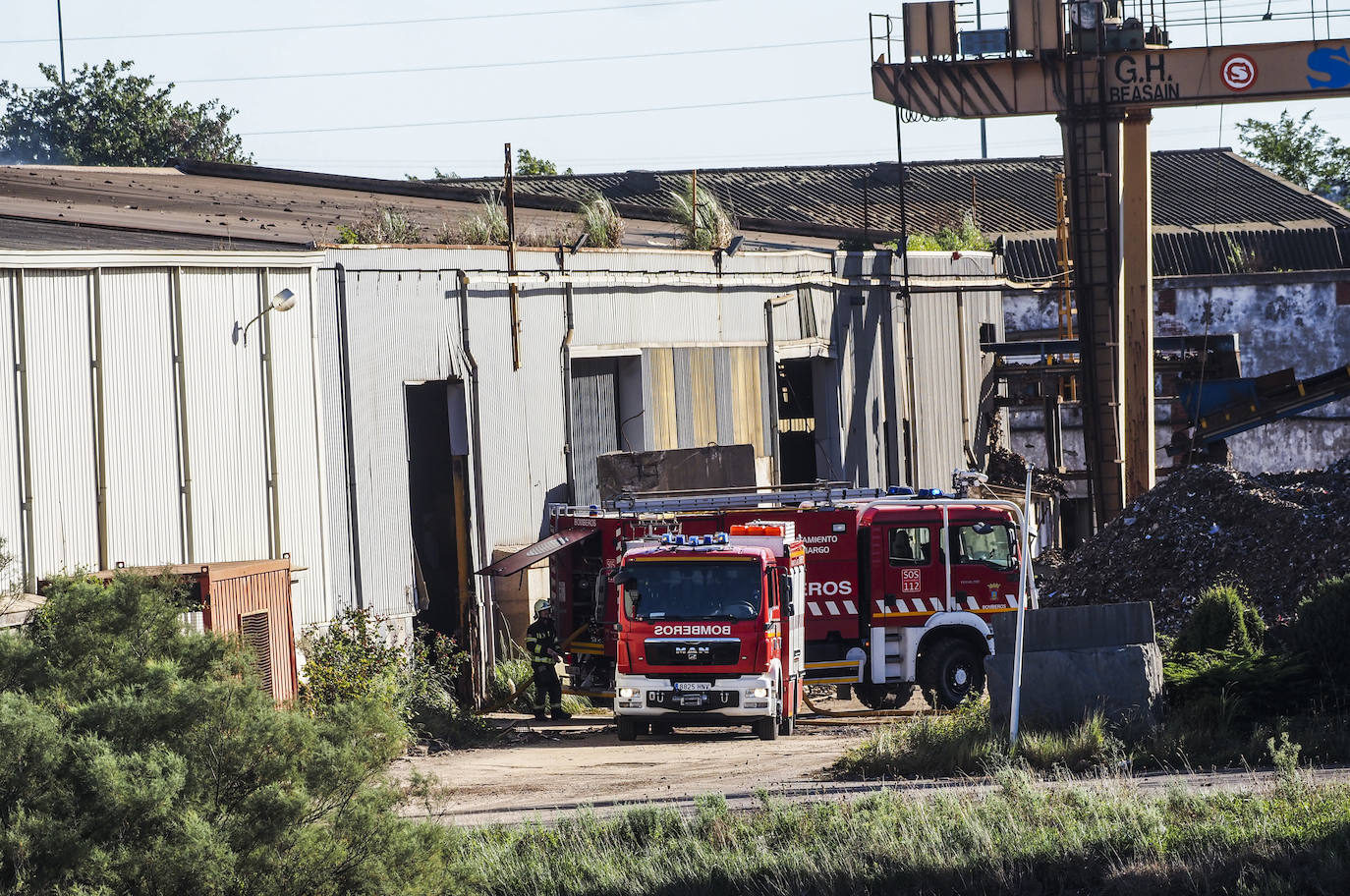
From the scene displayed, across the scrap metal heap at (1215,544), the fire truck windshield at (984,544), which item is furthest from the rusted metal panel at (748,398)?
the fire truck windshield at (984,544)

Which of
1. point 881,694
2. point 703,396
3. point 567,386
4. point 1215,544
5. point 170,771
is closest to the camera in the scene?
point 170,771

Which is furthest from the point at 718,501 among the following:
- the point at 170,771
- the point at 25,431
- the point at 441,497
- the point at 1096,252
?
the point at 170,771

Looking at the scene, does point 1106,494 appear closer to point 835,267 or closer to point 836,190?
point 835,267

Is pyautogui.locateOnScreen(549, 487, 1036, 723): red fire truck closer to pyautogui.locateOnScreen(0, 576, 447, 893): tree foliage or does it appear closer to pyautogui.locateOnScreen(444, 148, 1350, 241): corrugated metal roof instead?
pyautogui.locateOnScreen(0, 576, 447, 893): tree foliage

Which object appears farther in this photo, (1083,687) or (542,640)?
(542,640)

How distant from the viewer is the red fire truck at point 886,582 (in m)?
22.5

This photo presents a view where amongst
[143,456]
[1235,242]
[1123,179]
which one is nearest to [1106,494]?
[1123,179]

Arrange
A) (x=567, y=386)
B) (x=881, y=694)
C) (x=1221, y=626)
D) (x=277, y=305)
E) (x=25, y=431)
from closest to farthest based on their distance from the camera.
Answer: (x=1221, y=626) → (x=25, y=431) → (x=277, y=305) → (x=881, y=694) → (x=567, y=386)

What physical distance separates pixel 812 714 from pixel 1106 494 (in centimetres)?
1129

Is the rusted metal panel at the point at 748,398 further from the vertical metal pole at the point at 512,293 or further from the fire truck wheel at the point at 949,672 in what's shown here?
the fire truck wheel at the point at 949,672

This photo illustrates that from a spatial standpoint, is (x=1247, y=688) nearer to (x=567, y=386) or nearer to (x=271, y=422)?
(x=271, y=422)

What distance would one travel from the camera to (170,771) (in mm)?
10852

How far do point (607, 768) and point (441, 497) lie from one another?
811 cm

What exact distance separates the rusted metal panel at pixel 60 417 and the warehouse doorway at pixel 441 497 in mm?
6127
